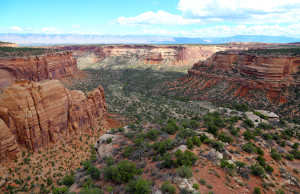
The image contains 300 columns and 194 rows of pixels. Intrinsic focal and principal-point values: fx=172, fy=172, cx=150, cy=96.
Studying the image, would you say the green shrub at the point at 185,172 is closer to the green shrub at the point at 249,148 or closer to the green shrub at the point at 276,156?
the green shrub at the point at 249,148

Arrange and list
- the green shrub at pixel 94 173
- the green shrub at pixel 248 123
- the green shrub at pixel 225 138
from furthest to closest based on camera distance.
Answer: the green shrub at pixel 248 123 < the green shrub at pixel 225 138 < the green shrub at pixel 94 173

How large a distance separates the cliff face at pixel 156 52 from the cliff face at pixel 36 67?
76.5m

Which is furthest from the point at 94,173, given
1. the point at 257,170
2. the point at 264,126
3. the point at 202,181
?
the point at 264,126

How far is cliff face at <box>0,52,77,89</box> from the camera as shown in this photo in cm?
5212

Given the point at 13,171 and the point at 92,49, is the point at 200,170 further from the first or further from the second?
the point at 92,49

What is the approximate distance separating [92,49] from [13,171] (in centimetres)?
16616

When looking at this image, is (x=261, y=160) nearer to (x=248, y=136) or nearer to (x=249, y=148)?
(x=249, y=148)

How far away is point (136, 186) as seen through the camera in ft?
40.5

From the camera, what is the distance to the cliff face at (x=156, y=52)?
460 feet

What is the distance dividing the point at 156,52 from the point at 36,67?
9846cm

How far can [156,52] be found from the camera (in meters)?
144

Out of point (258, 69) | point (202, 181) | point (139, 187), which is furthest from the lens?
Result: point (258, 69)

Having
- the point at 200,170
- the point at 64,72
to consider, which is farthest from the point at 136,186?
the point at 64,72

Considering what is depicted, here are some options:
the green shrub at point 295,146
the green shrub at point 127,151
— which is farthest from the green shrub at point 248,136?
the green shrub at point 127,151
